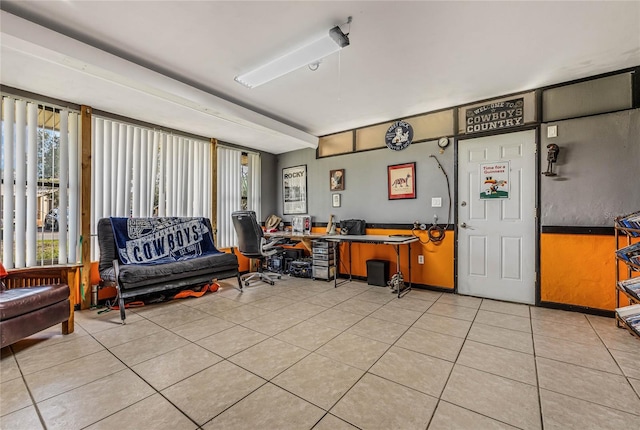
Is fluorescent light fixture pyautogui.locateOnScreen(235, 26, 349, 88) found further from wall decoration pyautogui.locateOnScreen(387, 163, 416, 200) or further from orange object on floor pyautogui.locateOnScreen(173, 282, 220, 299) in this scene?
orange object on floor pyautogui.locateOnScreen(173, 282, 220, 299)

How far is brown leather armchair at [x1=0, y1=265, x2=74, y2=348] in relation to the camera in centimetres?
206

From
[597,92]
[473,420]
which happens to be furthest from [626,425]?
[597,92]

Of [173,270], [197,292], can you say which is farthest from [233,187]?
[173,270]

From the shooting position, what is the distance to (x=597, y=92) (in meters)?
2.95

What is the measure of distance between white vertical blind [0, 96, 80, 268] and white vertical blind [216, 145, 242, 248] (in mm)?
2055

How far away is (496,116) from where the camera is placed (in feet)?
11.6

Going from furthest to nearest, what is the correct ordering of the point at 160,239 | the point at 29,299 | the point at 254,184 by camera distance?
the point at 254,184 → the point at 160,239 → the point at 29,299

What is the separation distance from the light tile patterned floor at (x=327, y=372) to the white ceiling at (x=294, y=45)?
8.20 ft

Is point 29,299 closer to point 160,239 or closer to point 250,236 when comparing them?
point 160,239

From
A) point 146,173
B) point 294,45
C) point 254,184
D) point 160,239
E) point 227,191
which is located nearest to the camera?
point 294,45

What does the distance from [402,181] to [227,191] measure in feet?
10.5

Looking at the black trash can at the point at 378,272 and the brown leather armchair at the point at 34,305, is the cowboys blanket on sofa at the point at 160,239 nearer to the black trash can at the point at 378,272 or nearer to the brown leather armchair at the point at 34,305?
the brown leather armchair at the point at 34,305

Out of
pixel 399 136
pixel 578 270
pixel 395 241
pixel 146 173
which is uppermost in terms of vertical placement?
pixel 399 136

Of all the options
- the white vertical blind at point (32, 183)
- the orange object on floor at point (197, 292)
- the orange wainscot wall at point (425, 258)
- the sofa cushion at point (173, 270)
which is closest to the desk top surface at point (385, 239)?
the orange wainscot wall at point (425, 258)
